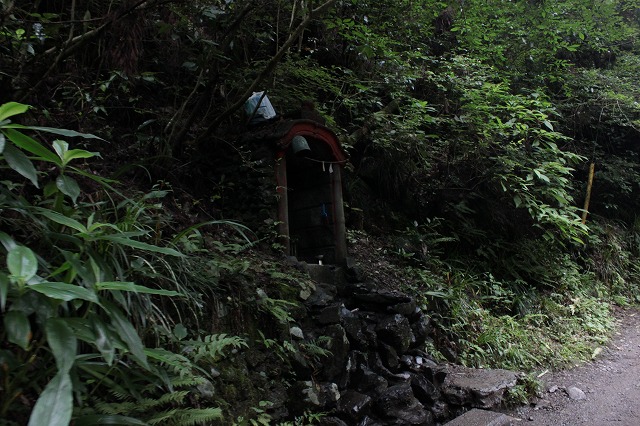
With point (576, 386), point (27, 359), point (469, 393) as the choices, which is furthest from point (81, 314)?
point (576, 386)

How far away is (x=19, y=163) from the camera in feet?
5.47

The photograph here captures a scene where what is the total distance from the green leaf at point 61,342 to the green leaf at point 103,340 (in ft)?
0.34

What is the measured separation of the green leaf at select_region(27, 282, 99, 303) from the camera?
1381mm

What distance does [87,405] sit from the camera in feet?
5.99

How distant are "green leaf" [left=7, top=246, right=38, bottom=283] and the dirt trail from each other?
4.61 meters

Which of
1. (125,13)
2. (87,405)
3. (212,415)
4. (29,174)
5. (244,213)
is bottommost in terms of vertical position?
(212,415)

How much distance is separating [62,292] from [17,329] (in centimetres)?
19

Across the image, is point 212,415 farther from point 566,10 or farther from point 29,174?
point 566,10

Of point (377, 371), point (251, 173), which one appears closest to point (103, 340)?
point (377, 371)

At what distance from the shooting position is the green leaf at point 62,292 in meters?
1.38

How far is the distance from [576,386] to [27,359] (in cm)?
582

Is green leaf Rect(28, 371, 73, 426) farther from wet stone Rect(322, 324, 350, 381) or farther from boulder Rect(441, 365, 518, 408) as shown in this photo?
boulder Rect(441, 365, 518, 408)

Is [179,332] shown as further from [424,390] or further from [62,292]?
[424,390]

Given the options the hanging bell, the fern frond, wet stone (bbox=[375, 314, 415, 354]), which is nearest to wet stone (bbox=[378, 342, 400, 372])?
wet stone (bbox=[375, 314, 415, 354])
